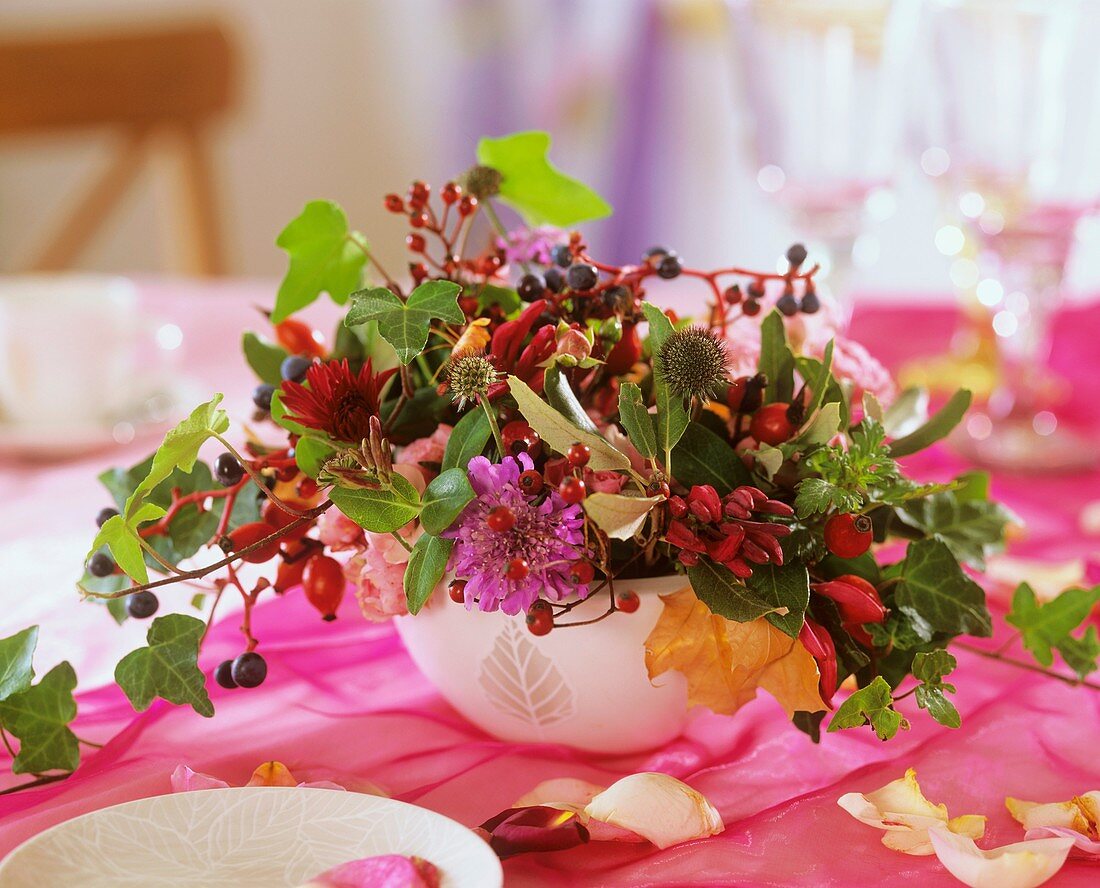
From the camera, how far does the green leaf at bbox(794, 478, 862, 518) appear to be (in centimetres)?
35

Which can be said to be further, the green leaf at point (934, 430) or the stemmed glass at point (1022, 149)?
the stemmed glass at point (1022, 149)

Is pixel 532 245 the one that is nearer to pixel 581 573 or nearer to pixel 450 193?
pixel 450 193

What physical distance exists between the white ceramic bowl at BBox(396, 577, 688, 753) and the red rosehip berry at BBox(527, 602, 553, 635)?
0.02m

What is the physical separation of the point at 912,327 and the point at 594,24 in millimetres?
1090

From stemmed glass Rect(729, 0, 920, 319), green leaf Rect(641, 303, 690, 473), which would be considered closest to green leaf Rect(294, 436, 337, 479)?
green leaf Rect(641, 303, 690, 473)

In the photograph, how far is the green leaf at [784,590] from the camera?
1.16 feet

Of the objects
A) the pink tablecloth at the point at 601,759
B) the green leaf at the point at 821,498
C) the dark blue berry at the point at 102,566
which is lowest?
the pink tablecloth at the point at 601,759

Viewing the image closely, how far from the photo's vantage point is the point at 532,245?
450 millimetres

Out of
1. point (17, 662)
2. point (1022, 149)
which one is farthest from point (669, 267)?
point (1022, 149)

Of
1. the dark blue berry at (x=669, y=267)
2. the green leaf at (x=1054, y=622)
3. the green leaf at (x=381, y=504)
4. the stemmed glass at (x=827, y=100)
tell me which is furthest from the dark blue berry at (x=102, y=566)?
the stemmed glass at (x=827, y=100)

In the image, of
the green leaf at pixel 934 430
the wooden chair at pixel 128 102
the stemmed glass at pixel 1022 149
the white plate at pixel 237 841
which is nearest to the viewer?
the white plate at pixel 237 841

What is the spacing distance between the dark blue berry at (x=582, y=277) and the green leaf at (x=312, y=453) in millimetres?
92

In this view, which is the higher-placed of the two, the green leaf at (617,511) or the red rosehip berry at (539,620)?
the green leaf at (617,511)

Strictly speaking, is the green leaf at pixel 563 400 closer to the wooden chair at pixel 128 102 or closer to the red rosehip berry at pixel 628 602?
the red rosehip berry at pixel 628 602
